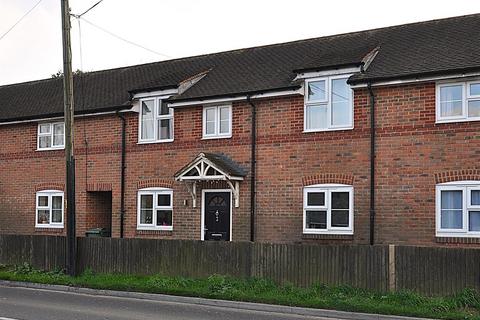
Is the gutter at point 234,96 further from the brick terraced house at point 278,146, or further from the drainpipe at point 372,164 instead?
the drainpipe at point 372,164

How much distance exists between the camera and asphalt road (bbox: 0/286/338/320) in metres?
12.8

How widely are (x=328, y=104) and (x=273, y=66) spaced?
349cm

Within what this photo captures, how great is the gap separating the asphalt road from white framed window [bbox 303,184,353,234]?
17.0ft

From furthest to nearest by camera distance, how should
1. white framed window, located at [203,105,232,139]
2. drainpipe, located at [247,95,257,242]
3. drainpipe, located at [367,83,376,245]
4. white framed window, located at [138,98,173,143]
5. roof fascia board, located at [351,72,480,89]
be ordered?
white framed window, located at [138,98,173,143], white framed window, located at [203,105,232,139], drainpipe, located at [247,95,257,242], drainpipe, located at [367,83,376,245], roof fascia board, located at [351,72,480,89]

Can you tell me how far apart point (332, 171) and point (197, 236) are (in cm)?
506

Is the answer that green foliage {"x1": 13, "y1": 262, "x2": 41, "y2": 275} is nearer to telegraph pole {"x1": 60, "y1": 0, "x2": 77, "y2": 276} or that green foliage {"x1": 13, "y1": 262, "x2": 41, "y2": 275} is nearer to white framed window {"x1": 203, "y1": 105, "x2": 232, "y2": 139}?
telegraph pole {"x1": 60, "y1": 0, "x2": 77, "y2": 276}

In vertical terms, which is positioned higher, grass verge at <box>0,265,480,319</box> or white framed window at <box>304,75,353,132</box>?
white framed window at <box>304,75,353,132</box>

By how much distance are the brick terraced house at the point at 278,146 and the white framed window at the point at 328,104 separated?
0.13 feet

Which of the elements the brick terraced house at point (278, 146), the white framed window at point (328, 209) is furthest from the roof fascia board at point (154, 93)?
the white framed window at point (328, 209)

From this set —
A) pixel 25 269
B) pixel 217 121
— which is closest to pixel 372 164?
pixel 217 121

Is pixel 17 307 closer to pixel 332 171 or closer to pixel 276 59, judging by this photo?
pixel 332 171

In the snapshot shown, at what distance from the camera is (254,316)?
13344mm

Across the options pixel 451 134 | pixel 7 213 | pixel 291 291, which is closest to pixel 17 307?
pixel 291 291

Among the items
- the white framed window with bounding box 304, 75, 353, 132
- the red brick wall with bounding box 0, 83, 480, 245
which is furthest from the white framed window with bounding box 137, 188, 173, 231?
the white framed window with bounding box 304, 75, 353, 132
